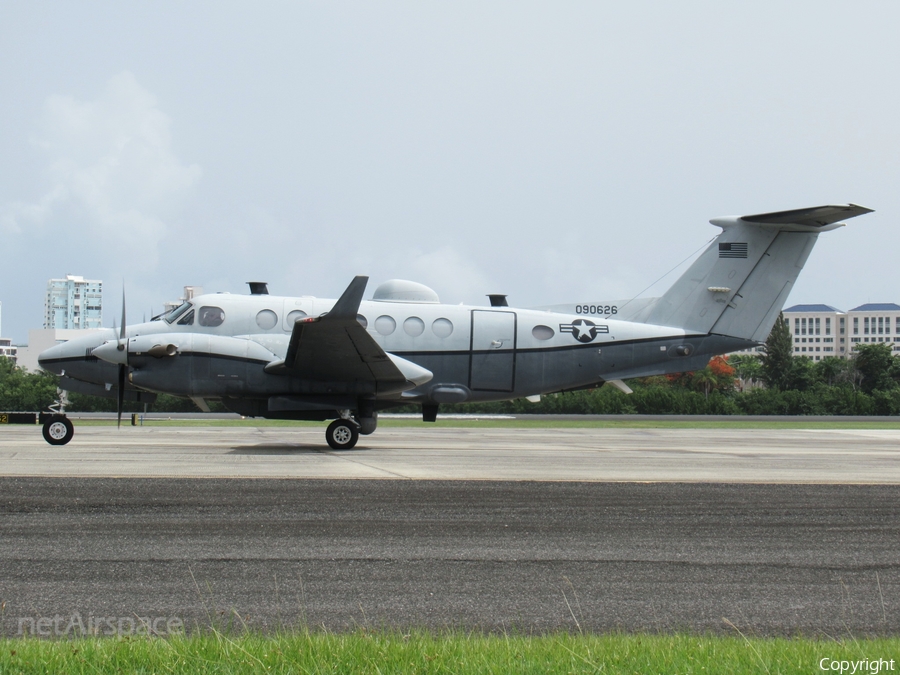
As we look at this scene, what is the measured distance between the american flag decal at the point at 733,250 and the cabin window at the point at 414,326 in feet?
27.9

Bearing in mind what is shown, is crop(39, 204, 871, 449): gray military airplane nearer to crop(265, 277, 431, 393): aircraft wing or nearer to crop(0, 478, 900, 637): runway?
crop(265, 277, 431, 393): aircraft wing

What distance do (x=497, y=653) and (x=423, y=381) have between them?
50.1 ft

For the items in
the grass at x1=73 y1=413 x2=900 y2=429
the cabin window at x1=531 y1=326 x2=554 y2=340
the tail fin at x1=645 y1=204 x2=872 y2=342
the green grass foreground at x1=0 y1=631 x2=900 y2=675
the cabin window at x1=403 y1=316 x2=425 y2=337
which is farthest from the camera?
the grass at x1=73 y1=413 x2=900 y2=429

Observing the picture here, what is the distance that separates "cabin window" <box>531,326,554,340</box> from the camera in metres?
21.6

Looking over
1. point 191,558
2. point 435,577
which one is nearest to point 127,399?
point 191,558

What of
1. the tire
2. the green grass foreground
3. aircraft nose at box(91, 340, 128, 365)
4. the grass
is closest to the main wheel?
aircraft nose at box(91, 340, 128, 365)

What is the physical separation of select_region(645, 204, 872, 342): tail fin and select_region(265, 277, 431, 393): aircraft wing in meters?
7.63

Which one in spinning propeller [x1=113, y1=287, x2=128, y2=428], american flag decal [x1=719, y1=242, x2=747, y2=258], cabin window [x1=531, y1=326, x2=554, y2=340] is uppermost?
american flag decal [x1=719, y1=242, x2=747, y2=258]

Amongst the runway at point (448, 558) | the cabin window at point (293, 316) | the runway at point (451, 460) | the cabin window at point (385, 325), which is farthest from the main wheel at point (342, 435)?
the runway at point (448, 558)

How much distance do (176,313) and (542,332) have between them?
30.2ft

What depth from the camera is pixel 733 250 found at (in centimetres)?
2258

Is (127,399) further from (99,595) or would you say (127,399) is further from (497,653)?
(497,653)

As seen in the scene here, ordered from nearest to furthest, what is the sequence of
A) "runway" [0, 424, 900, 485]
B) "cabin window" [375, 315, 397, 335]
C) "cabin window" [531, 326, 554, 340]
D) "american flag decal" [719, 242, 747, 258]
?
"runway" [0, 424, 900, 485], "cabin window" [375, 315, 397, 335], "cabin window" [531, 326, 554, 340], "american flag decal" [719, 242, 747, 258]

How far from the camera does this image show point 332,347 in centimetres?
1850
